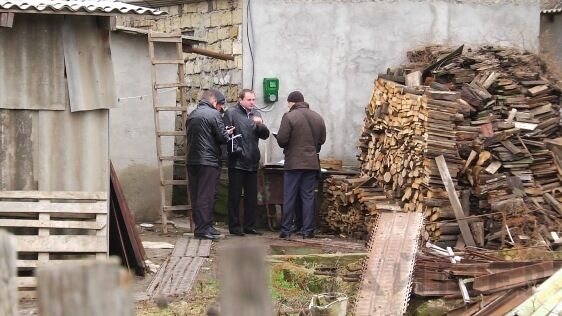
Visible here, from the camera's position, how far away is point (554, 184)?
12938 millimetres

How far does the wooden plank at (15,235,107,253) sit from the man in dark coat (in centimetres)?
465

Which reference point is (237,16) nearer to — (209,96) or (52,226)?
(209,96)

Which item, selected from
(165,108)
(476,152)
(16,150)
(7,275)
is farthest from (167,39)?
(7,275)

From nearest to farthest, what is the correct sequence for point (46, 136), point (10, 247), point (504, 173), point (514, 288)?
point (10, 247), point (514, 288), point (46, 136), point (504, 173)

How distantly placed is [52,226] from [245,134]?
462 centimetres

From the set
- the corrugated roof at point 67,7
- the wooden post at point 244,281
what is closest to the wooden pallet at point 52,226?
the corrugated roof at point 67,7

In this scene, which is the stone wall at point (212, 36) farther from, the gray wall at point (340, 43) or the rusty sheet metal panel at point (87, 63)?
the rusty sheet metal panel at point (87, 63)

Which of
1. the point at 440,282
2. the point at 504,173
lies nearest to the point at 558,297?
the point at 440,282

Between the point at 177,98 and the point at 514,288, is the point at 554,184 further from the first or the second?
the point at 177,98

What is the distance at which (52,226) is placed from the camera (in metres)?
9.59

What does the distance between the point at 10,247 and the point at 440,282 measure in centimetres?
660

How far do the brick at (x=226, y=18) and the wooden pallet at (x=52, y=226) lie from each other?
21.7ft

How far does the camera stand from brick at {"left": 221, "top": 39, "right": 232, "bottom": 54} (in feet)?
51.7

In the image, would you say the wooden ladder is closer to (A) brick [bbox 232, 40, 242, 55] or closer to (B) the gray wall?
(A) brick [bbox 232, 40, 242, 55]
